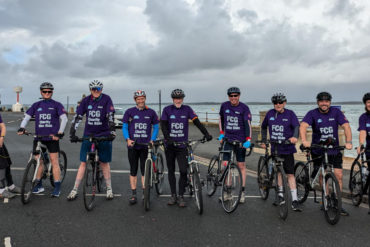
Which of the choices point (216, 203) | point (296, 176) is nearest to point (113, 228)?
point (216, 203)

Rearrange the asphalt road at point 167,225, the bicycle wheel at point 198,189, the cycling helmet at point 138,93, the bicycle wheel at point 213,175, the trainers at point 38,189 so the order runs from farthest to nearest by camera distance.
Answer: the trainers at point 38,189
the bicycle wheel at point 213,175
the cycling helmet at point 138,93
the bicycle wheel at point 198,189
the asphalt road at point 167,225

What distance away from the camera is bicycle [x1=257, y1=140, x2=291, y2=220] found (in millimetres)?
4715

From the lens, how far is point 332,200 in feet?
15.2

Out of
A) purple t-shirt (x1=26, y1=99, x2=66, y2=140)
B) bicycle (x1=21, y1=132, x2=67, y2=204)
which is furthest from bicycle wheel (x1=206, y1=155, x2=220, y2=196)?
bicycle (x1=21, y1=132, x2=67, y2=204)

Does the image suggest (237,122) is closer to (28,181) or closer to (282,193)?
(282,193)

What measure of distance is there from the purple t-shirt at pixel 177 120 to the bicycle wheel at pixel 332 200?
7.92ft

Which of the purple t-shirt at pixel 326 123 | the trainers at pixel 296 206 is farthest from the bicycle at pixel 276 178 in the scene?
the purple t-shirt at pixel 326 123

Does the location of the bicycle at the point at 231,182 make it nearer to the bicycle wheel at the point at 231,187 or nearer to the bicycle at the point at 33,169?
the bicycle wheel at the point at 231,187

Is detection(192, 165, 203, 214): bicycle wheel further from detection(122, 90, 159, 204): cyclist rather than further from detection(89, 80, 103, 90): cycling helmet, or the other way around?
detection(89, 80, 103, 90): cycling helmet

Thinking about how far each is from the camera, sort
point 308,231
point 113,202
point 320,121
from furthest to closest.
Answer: point 113,202
point 320,121
point 308,231

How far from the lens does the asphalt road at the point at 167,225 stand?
155 inches

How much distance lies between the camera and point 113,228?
4355 mm

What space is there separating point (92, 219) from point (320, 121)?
408 cm

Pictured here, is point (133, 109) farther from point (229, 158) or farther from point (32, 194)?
point (32, 194)
